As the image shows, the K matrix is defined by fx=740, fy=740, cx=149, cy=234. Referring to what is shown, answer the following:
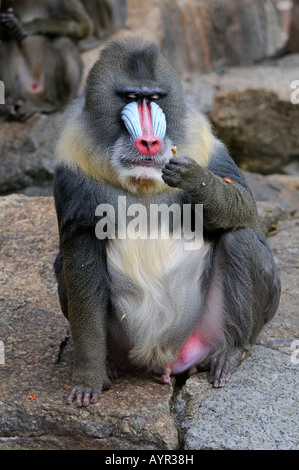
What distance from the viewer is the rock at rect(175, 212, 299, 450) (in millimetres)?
2916

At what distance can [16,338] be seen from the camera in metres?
3.68

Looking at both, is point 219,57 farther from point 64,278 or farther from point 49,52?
point 64,278

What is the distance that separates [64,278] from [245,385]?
0.94 meters

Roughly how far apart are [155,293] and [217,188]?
0.55 meters

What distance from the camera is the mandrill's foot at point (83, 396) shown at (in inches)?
123

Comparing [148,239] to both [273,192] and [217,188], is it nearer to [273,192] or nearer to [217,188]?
[217,188]

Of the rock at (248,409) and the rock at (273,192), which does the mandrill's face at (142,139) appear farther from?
the rock at (273,192)

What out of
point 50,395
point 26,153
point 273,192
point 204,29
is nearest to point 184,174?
point 50,395

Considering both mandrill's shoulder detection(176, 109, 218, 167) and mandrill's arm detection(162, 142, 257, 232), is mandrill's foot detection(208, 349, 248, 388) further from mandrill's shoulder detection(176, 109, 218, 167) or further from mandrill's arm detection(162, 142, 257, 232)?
mandrill's shoulder detection(176, 109, 218, 167)

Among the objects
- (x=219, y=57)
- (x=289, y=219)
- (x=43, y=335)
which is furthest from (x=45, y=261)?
(x=219, y=57)

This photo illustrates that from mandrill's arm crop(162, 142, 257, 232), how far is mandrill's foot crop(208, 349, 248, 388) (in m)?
0.60

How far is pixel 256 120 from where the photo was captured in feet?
26.9

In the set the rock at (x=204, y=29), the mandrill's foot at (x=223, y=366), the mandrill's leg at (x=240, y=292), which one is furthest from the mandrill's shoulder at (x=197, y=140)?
the rock at (x=204, y=29)

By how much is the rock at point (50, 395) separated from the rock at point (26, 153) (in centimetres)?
296
